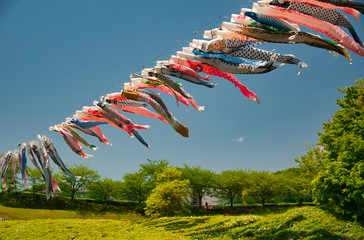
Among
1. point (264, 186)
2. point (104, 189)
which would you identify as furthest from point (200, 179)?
point (104, 189)

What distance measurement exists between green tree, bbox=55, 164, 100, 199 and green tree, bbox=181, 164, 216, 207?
652 inches

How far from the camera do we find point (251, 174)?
3700cm

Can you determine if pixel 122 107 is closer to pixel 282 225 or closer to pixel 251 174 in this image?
Result: pixel 282 225

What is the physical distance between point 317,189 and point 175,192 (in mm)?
11668

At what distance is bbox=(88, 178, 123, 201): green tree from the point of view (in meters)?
38.5

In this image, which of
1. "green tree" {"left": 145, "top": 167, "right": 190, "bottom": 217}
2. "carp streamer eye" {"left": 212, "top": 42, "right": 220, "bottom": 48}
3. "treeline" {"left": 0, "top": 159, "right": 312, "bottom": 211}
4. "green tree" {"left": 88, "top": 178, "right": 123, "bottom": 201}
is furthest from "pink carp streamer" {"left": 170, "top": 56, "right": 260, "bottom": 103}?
"green tree" {"left": 88, "top": 178, "right": 123, "bottom": 201}

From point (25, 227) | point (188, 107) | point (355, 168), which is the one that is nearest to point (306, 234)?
point (355, 168)

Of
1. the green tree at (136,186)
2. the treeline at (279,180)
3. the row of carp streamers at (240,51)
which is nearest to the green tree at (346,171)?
the treeline at (279,180)

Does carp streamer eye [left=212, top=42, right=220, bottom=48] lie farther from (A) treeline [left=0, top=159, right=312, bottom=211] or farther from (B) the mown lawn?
(A) treeline [left=0, top=159, right=312, bottom=211]

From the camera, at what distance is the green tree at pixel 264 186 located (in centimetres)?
3380

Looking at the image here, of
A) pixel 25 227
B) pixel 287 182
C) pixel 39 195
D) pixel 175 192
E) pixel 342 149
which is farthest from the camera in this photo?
pixel 287 182

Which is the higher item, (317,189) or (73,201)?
(317,189)

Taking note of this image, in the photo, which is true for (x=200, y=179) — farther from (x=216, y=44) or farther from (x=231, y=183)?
(x=216, y=44)

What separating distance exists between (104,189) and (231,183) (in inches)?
885
